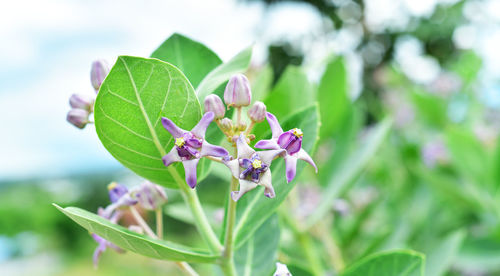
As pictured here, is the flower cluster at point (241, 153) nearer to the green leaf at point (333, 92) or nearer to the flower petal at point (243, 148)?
the flower petal at point (243, 148)

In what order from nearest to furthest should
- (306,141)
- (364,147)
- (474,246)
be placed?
(306,141) < (364,147) < (474,246)

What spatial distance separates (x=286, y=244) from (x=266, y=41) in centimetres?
1839

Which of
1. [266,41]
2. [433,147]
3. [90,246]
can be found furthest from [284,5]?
[433,147]

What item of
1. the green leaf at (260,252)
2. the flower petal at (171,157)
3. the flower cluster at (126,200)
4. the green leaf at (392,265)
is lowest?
the green leaf at (260,252)

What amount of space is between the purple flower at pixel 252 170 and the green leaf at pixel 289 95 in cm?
59

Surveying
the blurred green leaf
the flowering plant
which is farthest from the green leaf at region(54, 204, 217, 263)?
the blurred green leaf

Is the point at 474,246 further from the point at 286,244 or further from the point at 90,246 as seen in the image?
the point at 90,246

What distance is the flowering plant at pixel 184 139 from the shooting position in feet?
2.12

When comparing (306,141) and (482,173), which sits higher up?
(306,141)

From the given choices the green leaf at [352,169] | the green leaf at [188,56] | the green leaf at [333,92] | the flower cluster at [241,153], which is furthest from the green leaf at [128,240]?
the green leaf at [333,92]

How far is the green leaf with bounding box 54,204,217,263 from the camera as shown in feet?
2.09

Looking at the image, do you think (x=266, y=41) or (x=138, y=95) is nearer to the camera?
(x=138, y=95)

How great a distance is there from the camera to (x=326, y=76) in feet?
5.06

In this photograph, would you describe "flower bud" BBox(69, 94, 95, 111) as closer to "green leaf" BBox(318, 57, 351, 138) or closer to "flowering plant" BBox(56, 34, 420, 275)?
"flowering plant" BBox(56, 34, 420, 275)
